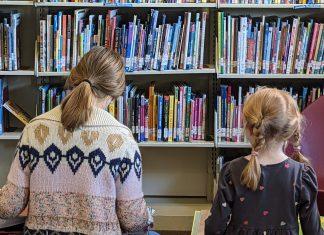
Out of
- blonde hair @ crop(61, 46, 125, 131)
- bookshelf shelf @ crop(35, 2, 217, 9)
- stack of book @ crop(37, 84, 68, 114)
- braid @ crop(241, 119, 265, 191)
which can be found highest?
bookshelf shelf @ crop(35, 2, 217, 9)

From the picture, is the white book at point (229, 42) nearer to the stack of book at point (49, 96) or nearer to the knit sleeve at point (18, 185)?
the stack of book at point (49, 96)

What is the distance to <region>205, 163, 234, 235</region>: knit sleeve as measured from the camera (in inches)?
64.4

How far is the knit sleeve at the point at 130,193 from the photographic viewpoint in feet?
5.36

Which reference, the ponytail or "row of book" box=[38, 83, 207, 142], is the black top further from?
"row of book" box=[38, 83, 207, 142]

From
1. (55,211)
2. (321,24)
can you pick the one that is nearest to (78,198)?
(55,211)

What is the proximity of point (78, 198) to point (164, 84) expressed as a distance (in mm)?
1547

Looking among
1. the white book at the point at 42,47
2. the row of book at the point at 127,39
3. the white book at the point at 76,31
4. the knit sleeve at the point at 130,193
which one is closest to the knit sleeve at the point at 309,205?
the knit sleeve at the point at 130,193

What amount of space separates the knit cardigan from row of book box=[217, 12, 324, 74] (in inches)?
51.3

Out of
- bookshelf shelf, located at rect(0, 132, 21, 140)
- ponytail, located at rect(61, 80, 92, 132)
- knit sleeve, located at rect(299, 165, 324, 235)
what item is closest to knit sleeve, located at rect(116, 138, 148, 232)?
ponytail, located at rect(61, 80, 92, 132)

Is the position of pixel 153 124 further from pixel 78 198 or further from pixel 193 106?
pixel 78 198

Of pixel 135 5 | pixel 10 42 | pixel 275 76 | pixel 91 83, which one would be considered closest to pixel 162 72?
pixel 135 5

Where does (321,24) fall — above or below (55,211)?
above

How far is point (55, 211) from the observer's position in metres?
1.66

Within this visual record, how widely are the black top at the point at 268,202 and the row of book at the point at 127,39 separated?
1.25 metres
